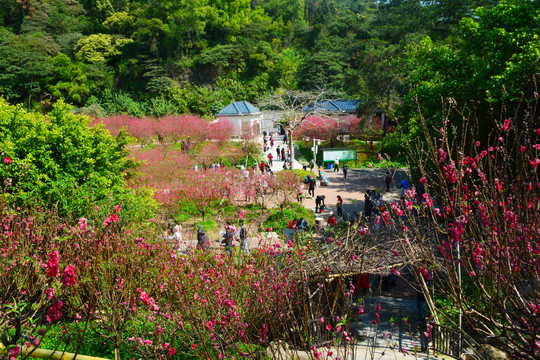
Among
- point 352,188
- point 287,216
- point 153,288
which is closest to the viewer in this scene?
point 153,288

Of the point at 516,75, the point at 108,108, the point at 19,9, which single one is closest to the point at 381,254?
the point at 516,75

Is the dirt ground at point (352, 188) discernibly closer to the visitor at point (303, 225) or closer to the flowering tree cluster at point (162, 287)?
the visitor at point (303, 225)

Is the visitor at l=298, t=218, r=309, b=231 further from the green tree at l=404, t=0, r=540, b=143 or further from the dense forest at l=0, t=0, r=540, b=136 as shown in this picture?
the dense forest at l=0, t=0, r=540, b=136

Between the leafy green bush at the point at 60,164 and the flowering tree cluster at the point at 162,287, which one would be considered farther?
the leafy green bush at the point at 60,164

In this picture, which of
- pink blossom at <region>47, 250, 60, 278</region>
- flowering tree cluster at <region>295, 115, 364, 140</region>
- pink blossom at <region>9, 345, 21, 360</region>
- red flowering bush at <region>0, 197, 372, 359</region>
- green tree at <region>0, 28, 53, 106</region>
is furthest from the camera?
green tree at <region>0, 28, 53, 106</region>

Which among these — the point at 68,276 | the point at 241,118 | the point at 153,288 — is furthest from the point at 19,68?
the point at 68,276

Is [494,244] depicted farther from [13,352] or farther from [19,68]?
[19,68]

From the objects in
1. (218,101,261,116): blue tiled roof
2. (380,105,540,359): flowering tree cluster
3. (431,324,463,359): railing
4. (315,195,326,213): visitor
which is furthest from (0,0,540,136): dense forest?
(380,105,540,359): flowering tree cluster

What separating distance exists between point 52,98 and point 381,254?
42.3 metres

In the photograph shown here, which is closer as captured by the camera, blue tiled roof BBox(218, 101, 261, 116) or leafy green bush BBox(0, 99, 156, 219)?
leafy green bush BBox(0, 99, 156, 219)

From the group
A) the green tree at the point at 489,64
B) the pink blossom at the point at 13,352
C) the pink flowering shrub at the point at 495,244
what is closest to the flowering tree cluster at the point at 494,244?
the pink flowering shrub at the point at 495,244

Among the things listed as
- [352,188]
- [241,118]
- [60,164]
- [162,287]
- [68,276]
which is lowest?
[352,188]

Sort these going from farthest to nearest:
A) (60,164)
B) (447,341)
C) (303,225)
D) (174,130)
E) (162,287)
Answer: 1. (174,130)
2. (303,225)
3. (60,164)
4. (447,341)
5. (162,287)

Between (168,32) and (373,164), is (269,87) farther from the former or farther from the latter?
(373,164)
